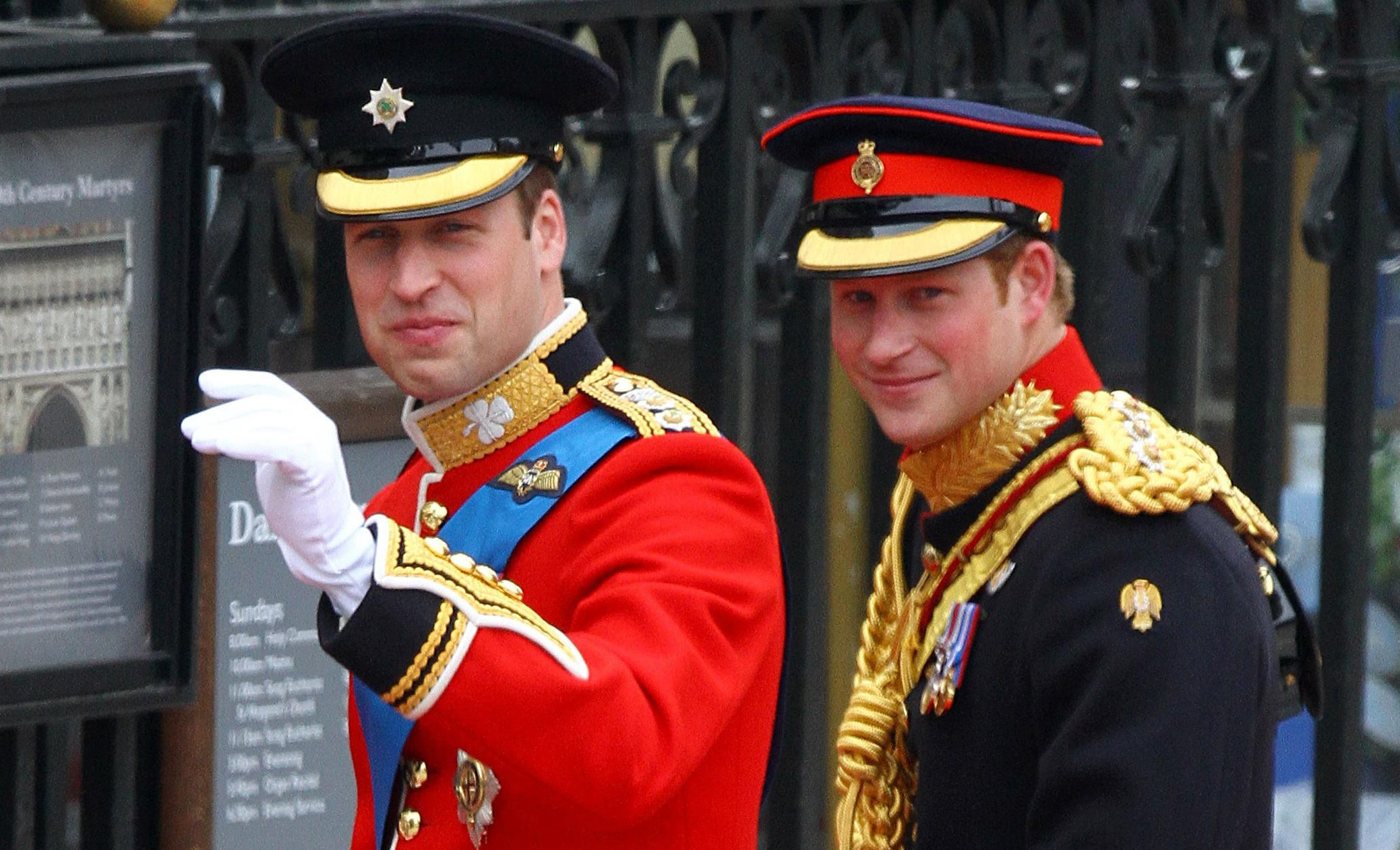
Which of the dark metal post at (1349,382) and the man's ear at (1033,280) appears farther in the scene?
the dark metal post at (1349,382)

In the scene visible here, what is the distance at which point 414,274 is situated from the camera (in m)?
3.03

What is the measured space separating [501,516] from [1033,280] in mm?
782

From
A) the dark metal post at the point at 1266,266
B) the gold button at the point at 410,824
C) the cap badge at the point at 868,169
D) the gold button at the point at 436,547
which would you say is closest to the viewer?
the gold button at the point at 436,547

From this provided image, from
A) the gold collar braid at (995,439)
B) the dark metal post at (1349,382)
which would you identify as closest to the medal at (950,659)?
the gold collar braid at (995,439)

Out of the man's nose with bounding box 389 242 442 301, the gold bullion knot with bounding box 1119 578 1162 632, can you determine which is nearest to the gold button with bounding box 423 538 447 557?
the man's nose with bounding box 389 242 442 301

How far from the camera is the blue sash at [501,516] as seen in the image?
308cm

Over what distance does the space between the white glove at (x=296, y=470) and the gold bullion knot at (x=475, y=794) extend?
42 cm

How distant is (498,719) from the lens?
2.69 metres

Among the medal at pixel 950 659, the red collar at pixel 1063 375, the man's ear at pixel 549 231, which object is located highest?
the man's ear at pixel 549 231

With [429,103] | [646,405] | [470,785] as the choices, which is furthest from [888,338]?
[470,785]

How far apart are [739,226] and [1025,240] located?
1203 millimetres

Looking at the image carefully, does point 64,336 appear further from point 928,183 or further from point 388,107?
point 928,183

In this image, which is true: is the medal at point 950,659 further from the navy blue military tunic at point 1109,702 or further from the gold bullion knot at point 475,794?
the gold bullion knot at point 475,794

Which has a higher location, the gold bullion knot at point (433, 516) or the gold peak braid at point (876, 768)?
the gold bullion knot at point (433, 516)
